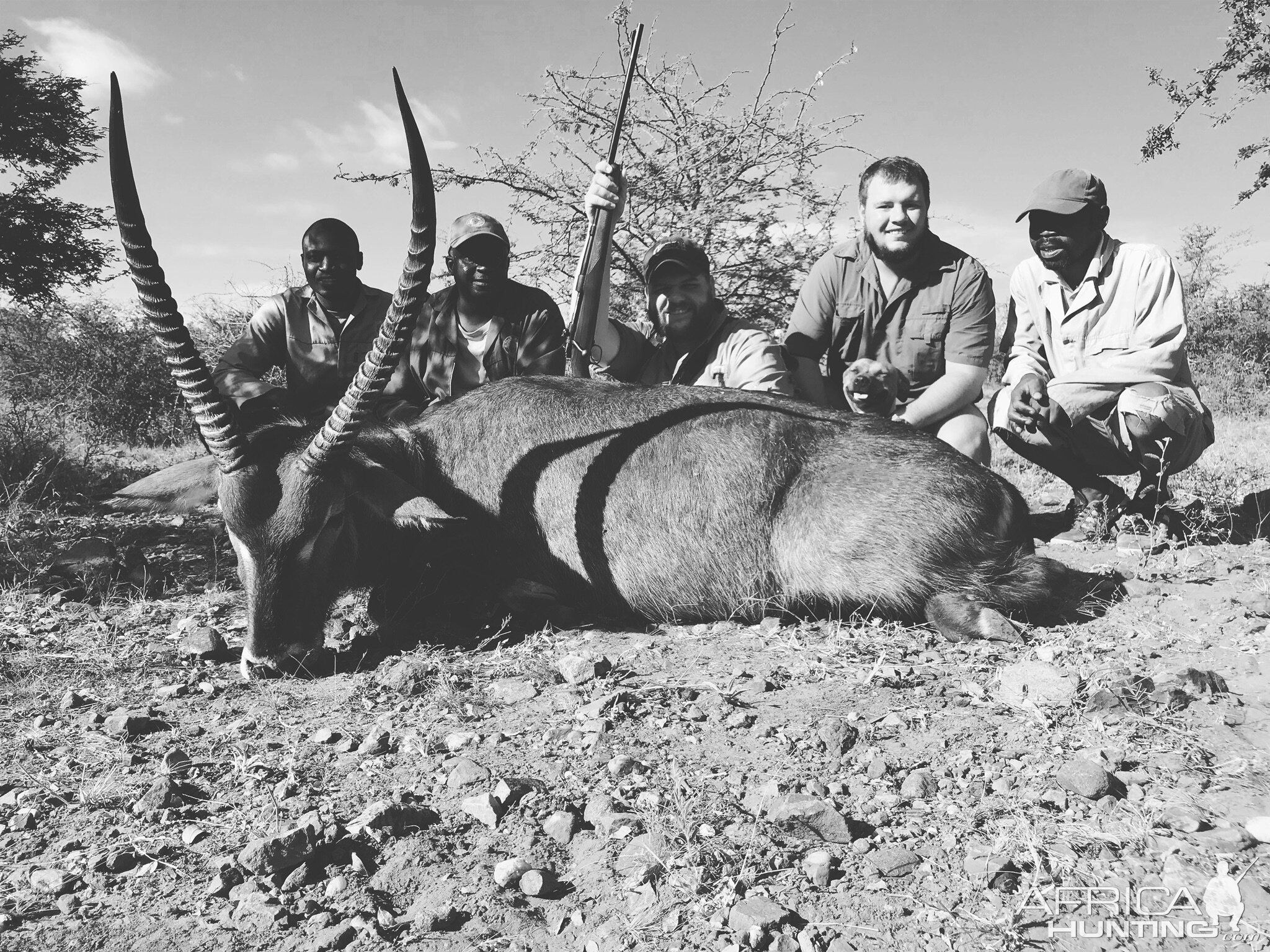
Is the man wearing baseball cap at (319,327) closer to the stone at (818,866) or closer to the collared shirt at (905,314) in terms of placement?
the collared shirt at (905,314)

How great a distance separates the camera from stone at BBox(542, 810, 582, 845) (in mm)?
2168

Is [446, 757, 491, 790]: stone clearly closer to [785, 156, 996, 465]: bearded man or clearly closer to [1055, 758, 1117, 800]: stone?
[1055, 758, 1117, 800]: stone

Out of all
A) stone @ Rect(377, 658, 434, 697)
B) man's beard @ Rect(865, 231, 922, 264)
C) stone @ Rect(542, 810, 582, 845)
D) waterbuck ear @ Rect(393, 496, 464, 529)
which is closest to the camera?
stone @ Rect(542, 810, 582, 845)

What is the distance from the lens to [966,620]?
138 inches

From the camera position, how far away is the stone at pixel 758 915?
1.78 metres

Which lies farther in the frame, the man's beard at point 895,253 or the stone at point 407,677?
the man's beard at point 895,253

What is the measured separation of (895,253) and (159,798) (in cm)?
486

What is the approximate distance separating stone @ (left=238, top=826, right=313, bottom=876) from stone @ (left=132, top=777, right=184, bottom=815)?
0.43 m

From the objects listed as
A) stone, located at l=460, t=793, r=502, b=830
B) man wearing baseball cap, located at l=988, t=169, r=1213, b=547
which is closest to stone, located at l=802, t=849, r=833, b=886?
stone, located at l=460, t=793, r=502, b=830

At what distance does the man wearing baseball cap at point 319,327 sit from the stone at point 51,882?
4268mm

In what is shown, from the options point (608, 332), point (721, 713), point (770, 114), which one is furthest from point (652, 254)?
point (770, 114)

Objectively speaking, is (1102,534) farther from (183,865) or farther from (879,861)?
(183,865)

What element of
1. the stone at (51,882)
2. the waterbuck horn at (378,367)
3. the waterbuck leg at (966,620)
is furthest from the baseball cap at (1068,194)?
the stone at (51,882)

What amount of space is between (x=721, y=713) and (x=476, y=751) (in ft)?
2.60
